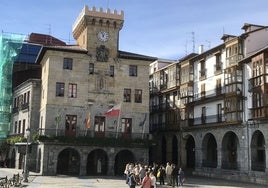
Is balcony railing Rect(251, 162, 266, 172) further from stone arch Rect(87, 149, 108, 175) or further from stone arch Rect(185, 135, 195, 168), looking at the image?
stone arch Rect(87, 149, 108, 175)

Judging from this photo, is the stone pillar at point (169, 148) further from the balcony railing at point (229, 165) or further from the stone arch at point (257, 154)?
the stone arch at point (257, 154)

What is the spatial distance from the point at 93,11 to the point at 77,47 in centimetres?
480

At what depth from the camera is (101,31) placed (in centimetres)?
5012

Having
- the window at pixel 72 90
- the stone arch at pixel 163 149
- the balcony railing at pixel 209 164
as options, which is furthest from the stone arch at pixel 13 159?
the balcony railing at pixel 209 164

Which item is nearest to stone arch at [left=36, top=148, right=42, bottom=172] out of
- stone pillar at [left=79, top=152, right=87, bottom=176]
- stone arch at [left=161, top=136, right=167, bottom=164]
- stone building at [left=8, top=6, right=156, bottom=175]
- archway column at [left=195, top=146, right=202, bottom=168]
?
stone building at [left=8, top=6, right=156, bottom=175]

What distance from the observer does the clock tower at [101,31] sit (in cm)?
4938

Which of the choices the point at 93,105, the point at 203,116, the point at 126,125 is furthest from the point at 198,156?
the point at 93,105

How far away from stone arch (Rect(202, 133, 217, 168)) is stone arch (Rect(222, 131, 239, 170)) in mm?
2665

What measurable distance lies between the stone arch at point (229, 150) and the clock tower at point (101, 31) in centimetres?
1597

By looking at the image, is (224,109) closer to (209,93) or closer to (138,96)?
(209,93)

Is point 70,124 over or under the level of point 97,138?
over

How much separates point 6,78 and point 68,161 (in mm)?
22784

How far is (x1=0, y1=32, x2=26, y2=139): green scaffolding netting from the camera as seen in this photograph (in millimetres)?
64062

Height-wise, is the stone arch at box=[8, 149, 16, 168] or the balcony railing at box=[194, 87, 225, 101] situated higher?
the balcony railing at box=[194, 87, 225, 101]
